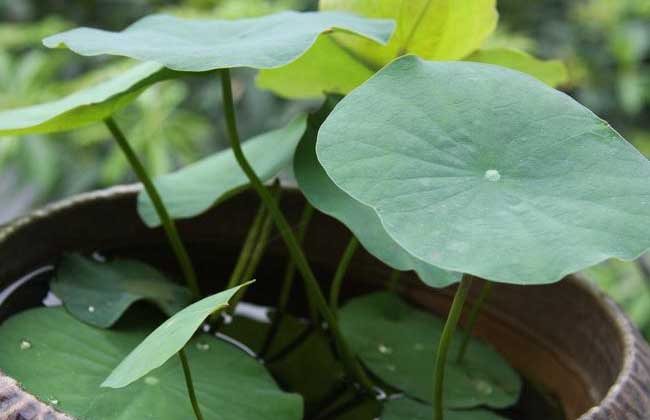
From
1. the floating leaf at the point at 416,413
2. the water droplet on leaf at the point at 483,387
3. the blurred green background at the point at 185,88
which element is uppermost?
the floating leaf at the point at 416,413

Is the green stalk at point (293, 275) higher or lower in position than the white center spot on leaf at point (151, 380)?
lower

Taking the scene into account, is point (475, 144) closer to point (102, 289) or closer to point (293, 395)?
point (293, 395)

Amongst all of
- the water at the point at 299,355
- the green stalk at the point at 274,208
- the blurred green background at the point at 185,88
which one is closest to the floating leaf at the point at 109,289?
the water at the point at 299,355

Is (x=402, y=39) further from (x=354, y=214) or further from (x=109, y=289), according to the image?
(x=109, y=289)

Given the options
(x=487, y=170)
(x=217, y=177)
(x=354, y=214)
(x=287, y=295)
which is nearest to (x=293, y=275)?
(x=287, y=295)

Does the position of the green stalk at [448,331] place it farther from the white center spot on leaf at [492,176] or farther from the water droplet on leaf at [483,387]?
the water droplet on leaf at [483,387]

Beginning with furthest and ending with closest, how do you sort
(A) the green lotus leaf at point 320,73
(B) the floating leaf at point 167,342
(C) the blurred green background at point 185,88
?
1. (C) the blurred green background at point 185,88
2. (A) the green lotus leaf at point 320,73
3. (B) the floating leaf at point 167,342

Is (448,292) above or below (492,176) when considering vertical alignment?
below
